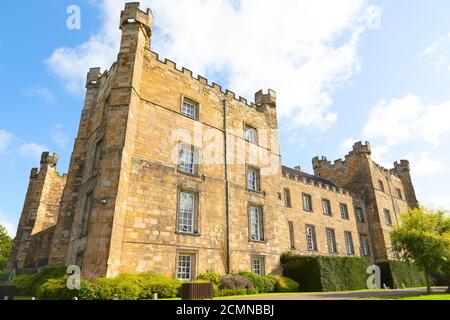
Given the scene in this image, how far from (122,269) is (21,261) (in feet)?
58.6

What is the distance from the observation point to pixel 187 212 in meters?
16.6

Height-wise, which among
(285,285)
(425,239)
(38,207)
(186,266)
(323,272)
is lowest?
(285,285)

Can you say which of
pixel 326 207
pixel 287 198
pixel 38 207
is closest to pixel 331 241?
pixel 326 207

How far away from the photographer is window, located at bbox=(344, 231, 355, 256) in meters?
29.8

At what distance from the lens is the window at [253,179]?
2091cm

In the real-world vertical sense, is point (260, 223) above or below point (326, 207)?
below

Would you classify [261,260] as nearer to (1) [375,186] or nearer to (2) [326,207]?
(2) [326,207]

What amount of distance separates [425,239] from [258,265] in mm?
9319

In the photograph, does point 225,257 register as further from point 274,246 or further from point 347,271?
point 347,271
